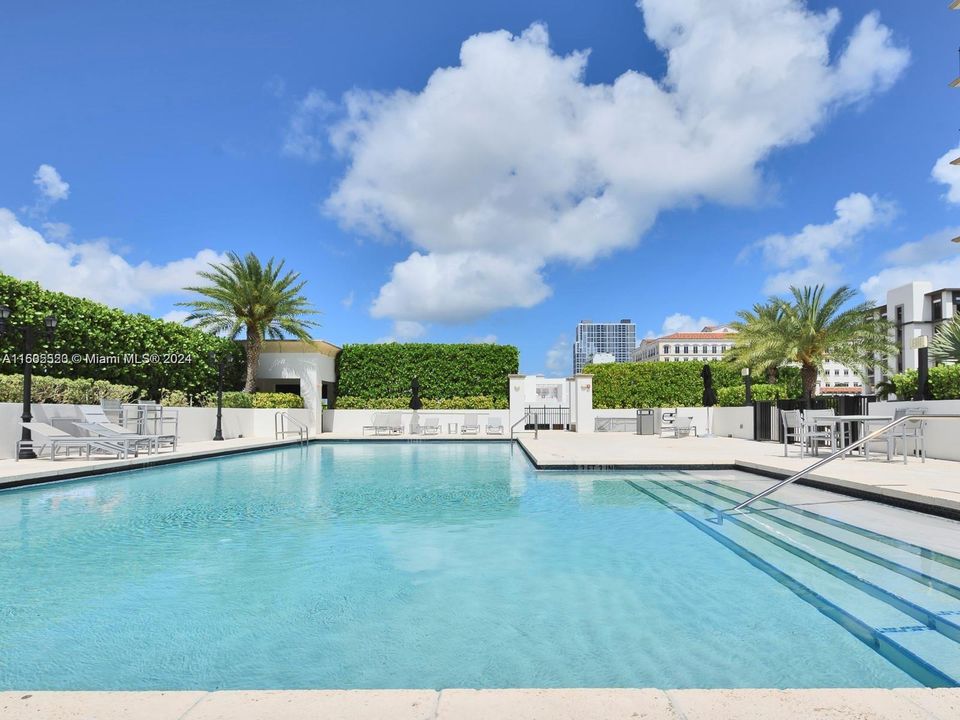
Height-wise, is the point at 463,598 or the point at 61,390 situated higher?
the point at 61,390

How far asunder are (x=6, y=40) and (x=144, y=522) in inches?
503

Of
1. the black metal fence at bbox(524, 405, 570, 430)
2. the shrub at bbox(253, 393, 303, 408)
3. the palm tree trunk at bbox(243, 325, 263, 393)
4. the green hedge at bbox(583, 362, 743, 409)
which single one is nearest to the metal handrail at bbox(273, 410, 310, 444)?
the shrub at bbox(253, 393, 303, 408)

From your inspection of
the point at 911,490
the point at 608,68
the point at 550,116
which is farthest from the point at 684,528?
the point at 608,68

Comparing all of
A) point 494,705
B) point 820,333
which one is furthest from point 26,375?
point 820,333

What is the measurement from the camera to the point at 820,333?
912 inches

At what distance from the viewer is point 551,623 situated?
3.29 m

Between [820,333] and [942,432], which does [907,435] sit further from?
[820,333]

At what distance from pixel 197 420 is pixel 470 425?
9.52 m

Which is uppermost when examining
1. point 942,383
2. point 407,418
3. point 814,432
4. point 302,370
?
point 302,370

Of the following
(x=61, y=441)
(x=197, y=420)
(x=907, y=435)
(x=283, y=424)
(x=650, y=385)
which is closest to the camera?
(x=907, y=435)

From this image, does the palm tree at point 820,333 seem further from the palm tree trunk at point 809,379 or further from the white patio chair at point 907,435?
the white patio chair at point 907,435

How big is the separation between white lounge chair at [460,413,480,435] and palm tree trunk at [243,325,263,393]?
877 centimetres

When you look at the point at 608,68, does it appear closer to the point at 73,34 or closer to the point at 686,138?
the point at 686,138

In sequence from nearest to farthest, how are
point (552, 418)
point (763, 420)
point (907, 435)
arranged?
point (907, 435) < point (763, 420) < point (552, 418)
